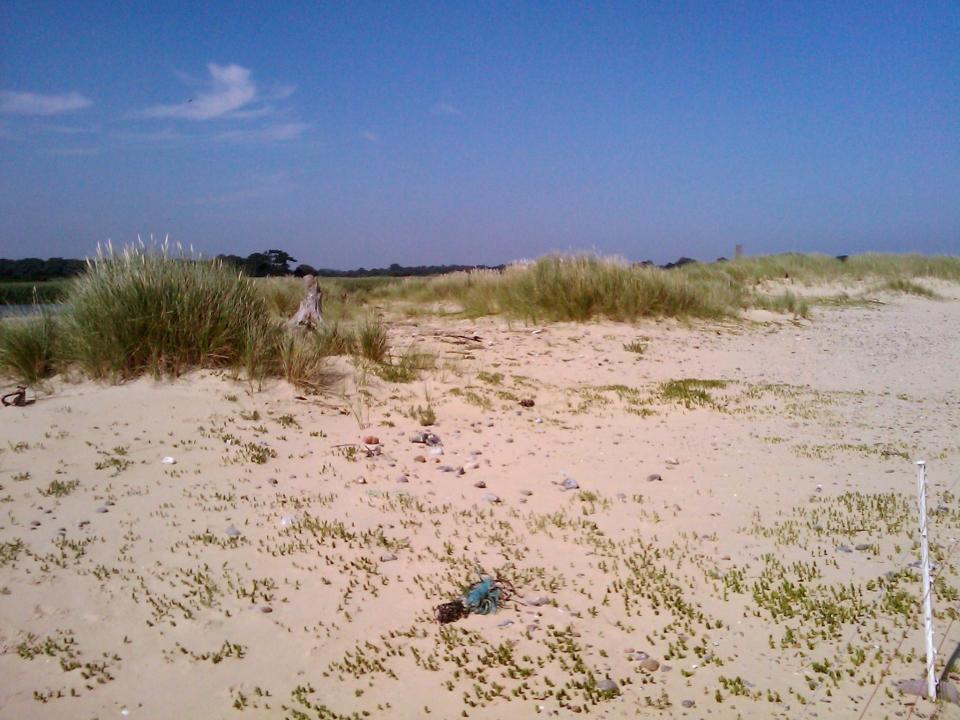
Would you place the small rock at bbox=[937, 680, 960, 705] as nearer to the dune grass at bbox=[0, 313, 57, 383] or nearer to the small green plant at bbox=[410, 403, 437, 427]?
the small green plant at bbox=[410, 403, 437, 427]

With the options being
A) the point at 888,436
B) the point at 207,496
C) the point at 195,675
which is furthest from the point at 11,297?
the point at 888,436

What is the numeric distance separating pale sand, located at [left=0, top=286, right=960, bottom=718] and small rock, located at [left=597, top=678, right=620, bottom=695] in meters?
0.04

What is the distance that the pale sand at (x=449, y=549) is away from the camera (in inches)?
138

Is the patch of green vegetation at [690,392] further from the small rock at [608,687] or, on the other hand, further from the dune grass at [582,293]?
the small rock at [608,687]

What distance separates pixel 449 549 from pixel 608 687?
1.65 metres

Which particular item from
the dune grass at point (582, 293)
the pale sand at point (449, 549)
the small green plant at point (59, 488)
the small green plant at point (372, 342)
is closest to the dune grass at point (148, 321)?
the pale sand at point (449, 549)

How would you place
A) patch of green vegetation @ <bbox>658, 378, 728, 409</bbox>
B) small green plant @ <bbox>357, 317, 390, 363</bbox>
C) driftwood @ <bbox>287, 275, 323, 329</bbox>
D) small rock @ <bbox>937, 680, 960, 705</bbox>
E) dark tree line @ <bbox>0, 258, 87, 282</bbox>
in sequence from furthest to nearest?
dark tree line @ <bbox>0, 258, 87, 282</bbox> → driftwood @ <bbox>287, 275, 323, 329</bbox> → small green plant @ <bbox>357, 317, 390, 363</bbox> → patch of green vegetation @ <bbox>658, 378, 728, 409</bbox> → small rock @ <bbox>937, 680, 960, 705</bbox>

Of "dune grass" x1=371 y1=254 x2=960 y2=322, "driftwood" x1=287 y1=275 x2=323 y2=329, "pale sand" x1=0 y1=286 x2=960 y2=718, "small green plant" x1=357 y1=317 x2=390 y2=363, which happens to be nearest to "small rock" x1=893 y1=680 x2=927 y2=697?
"pale sand" x1=0 y1=286 x2=960 y2=718

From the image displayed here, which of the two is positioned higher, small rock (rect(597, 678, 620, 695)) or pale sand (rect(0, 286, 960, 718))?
pale sand (rect(0, 286, 960, 718))

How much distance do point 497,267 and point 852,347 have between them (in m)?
9.91

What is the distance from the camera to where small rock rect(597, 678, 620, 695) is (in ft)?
11.1

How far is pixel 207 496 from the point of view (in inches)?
223

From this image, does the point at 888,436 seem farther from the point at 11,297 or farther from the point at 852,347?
the point at 11,297

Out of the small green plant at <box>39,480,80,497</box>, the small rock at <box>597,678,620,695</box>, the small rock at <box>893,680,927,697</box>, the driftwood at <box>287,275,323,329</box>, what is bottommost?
the small rock at <box>597,678,620,695</box>
